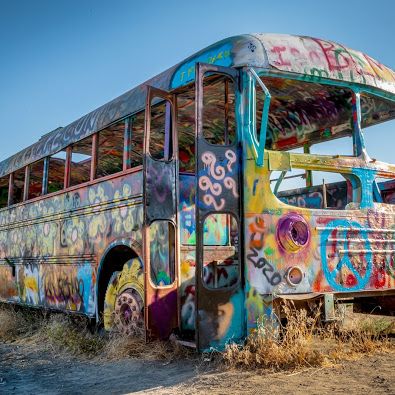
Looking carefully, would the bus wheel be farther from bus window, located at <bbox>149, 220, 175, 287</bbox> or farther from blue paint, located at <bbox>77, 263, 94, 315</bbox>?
blue paint, located at <bbox>77, 263, 94, 315</bbox>

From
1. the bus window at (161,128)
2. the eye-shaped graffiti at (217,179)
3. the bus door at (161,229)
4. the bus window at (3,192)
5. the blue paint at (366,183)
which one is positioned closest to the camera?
the eye-shaped graffiti at (217,179)

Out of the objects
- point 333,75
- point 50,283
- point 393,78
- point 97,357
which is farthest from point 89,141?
point 393,78

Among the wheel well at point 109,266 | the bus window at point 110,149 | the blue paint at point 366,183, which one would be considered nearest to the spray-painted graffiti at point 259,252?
the blue paint at point 366,183

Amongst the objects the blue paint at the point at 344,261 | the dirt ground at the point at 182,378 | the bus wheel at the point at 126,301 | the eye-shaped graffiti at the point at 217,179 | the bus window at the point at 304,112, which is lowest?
the dirt ground at the point at 182,378

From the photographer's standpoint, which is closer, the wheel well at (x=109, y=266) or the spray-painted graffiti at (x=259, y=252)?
the spray-painted graffiti at (x=259, y=252)

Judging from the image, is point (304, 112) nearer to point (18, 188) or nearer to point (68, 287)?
point (68, 287)

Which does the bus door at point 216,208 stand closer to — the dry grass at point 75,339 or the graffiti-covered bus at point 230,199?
A: the graffiti-covered bus at point 230,199

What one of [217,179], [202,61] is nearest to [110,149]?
[202,61]

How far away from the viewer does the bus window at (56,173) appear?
25.3 ft

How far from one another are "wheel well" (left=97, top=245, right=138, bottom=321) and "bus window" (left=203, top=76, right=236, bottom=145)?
178 cm

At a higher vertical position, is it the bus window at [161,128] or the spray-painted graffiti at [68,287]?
the bus window at [161,128]

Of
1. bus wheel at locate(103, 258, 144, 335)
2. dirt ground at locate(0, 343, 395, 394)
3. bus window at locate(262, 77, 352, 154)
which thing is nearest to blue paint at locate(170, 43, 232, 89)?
bus window at locate(262, 77, 352, 154)

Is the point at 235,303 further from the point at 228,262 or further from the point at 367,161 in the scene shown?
the point at 367,161

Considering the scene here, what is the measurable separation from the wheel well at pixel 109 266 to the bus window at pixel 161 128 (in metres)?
1.19
